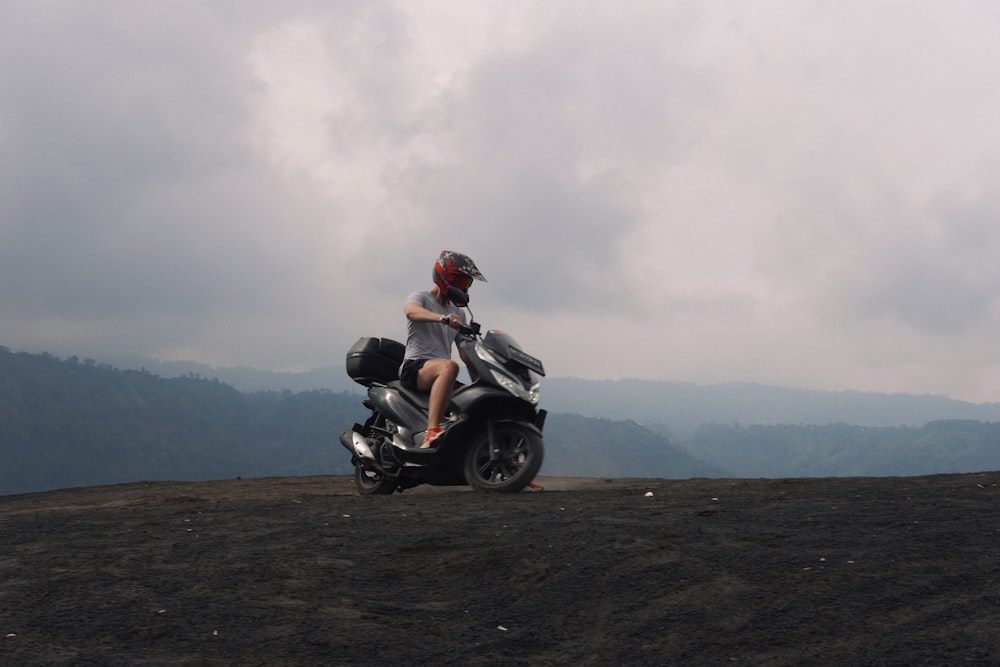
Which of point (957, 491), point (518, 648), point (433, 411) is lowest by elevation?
point (518, 648)

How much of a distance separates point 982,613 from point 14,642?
4238 millimetres

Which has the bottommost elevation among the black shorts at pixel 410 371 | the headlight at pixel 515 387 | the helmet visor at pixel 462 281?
the headlight at pixel 515 387

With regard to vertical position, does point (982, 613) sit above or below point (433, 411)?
below

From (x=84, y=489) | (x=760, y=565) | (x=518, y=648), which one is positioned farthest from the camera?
(x=84, y=489)

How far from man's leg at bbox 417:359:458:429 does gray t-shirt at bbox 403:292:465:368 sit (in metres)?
0.17

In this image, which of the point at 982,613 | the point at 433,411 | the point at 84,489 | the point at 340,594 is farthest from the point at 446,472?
the point at 84,489

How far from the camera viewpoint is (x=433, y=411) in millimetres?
8969

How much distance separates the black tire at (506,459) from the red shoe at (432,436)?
1.01ft

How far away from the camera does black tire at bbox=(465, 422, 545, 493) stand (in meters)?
8.64

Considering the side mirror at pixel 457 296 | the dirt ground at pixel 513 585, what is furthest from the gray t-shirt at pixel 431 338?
the dirt ground at pixel 513 585

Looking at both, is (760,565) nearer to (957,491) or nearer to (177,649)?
(177,649)

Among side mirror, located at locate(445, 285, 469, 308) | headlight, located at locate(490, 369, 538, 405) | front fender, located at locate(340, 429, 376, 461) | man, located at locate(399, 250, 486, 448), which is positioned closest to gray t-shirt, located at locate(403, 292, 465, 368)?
man, located at locate(399, 250, 486, 448)

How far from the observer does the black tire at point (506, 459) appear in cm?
864

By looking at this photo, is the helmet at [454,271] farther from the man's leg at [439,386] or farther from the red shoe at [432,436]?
the red shoe at [432,436]
